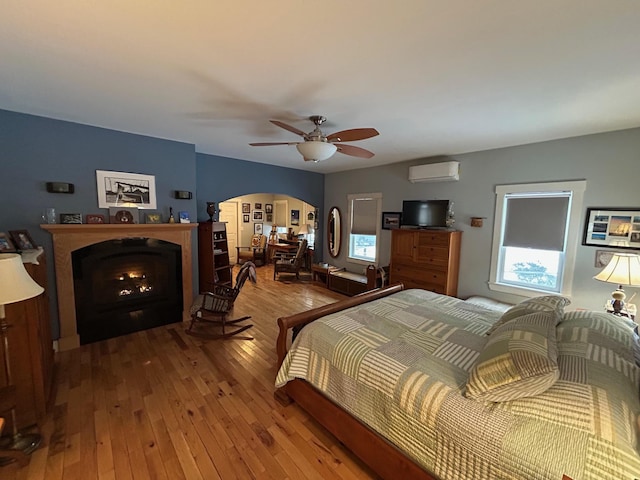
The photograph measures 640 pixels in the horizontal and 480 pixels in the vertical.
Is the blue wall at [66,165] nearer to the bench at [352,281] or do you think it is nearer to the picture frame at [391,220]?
the bench at [352,281]

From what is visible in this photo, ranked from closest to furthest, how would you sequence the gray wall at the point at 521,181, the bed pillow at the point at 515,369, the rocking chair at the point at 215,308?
the bed pillow at the point at 515,369, the gray wall at the point at 521,181, the rocking chair at the point at 215,308

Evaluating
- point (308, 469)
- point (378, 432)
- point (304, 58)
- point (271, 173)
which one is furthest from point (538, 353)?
point (271, 173)

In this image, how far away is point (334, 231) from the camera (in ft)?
20.1

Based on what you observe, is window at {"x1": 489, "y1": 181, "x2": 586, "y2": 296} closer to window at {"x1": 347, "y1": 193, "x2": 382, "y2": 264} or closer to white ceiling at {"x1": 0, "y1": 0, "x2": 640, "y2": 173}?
white ceiling at {"x1": 0, "y1": 0, "x2": 640, "y2": 173}

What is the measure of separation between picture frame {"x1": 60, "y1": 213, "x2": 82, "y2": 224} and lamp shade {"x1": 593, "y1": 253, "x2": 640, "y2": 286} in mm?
5534

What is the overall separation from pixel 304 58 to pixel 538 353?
2122mm

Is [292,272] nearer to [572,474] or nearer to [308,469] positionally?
[308,469]

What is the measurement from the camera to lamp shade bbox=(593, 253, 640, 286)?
7.52ft

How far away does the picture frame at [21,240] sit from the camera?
250cm

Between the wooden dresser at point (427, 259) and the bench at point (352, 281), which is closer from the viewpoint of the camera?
the wooden dresser at point (427, 259)

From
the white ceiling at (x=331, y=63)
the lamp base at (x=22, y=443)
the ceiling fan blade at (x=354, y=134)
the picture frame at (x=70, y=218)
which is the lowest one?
the lamp base at (x=22, y=443)

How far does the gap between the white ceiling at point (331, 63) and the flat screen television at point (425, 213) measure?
1.45 metres

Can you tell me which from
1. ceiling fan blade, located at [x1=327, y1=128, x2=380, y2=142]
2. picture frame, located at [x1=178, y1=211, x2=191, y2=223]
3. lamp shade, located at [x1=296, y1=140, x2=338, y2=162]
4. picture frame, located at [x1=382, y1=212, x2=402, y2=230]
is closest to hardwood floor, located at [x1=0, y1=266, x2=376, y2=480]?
picture frame, located at [x1=178, y1=211, x2=191, y2=223]

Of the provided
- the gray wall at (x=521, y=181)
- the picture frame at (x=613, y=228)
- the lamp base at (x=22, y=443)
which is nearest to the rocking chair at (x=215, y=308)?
the lamp base at (x=22, y=443)
